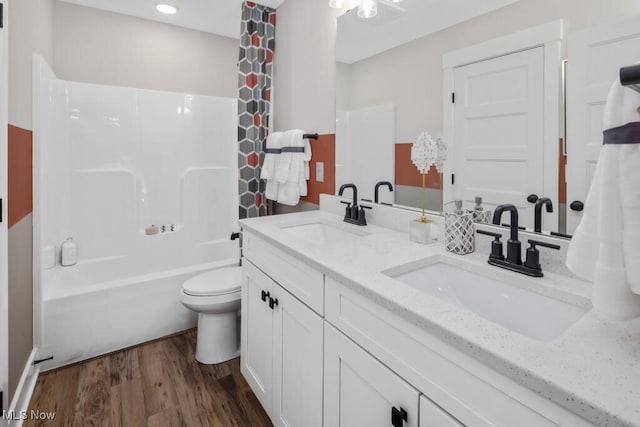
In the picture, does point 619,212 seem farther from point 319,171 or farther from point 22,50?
point 22,50

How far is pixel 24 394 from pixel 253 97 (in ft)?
7.15

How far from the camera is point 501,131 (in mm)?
1173

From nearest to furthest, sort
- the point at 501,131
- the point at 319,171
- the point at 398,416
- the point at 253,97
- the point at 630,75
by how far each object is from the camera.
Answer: the point at 630,75, the point at 398,416, the point at 501,131, the point at 319,171, the point at 253,97

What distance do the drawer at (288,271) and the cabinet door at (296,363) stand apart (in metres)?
0.04

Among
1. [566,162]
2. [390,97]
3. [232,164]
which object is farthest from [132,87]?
[566,162]

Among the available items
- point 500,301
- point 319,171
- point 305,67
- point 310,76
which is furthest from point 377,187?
point 305,67

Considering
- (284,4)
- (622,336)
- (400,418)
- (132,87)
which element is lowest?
(400,418)

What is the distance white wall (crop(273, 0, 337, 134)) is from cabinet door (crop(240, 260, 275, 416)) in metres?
1.03

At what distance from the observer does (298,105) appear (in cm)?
244

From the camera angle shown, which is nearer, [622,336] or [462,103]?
[622,336]

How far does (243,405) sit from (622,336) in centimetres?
160

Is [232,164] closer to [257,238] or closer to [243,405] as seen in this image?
[257,238]

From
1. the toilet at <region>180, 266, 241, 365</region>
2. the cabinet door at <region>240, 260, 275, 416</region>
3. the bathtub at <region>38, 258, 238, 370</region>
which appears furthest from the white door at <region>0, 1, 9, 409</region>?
the cabinet door at <region>240, 260, 275, 416</region>

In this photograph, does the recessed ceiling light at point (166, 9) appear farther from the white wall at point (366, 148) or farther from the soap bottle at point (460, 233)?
the soap bottle at point (460, 233)
